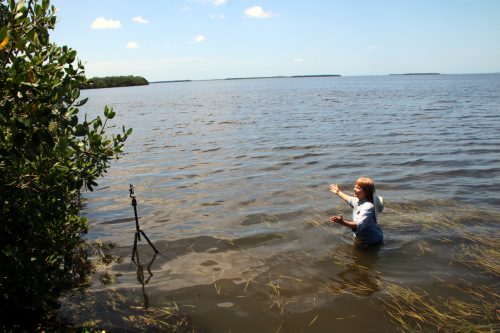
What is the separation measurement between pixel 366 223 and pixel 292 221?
2.52m

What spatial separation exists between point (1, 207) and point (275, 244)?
5.72m

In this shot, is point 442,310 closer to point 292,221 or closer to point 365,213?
point 365,213

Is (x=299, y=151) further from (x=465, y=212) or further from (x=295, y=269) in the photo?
(x=295, y=269)

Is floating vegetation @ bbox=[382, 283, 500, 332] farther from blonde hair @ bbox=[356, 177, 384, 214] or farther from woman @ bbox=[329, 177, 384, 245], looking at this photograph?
blonde hair @ bbox=[356, 177, 384, 214]

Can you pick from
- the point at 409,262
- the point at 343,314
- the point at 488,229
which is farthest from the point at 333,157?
the point at 343,314

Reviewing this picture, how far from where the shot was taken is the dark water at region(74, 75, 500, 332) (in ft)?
21.3

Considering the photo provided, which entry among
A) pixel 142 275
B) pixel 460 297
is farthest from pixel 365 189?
pixel 142 275

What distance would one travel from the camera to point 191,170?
15766 millimetres

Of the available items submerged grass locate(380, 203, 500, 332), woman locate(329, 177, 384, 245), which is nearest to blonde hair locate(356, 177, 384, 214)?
woman locate(329, 177, 384, 245)

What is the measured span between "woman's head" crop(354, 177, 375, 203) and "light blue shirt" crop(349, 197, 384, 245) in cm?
13

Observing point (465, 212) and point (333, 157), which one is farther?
point (333, 157)

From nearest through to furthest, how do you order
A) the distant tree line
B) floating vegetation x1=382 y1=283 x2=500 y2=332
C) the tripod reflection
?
floating vegetation x1=382 y1=283 x2=500 y2=332, the tripod reflection, the distant tree line

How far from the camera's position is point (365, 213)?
7.70m

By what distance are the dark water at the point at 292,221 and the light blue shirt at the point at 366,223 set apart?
0.99 feet
